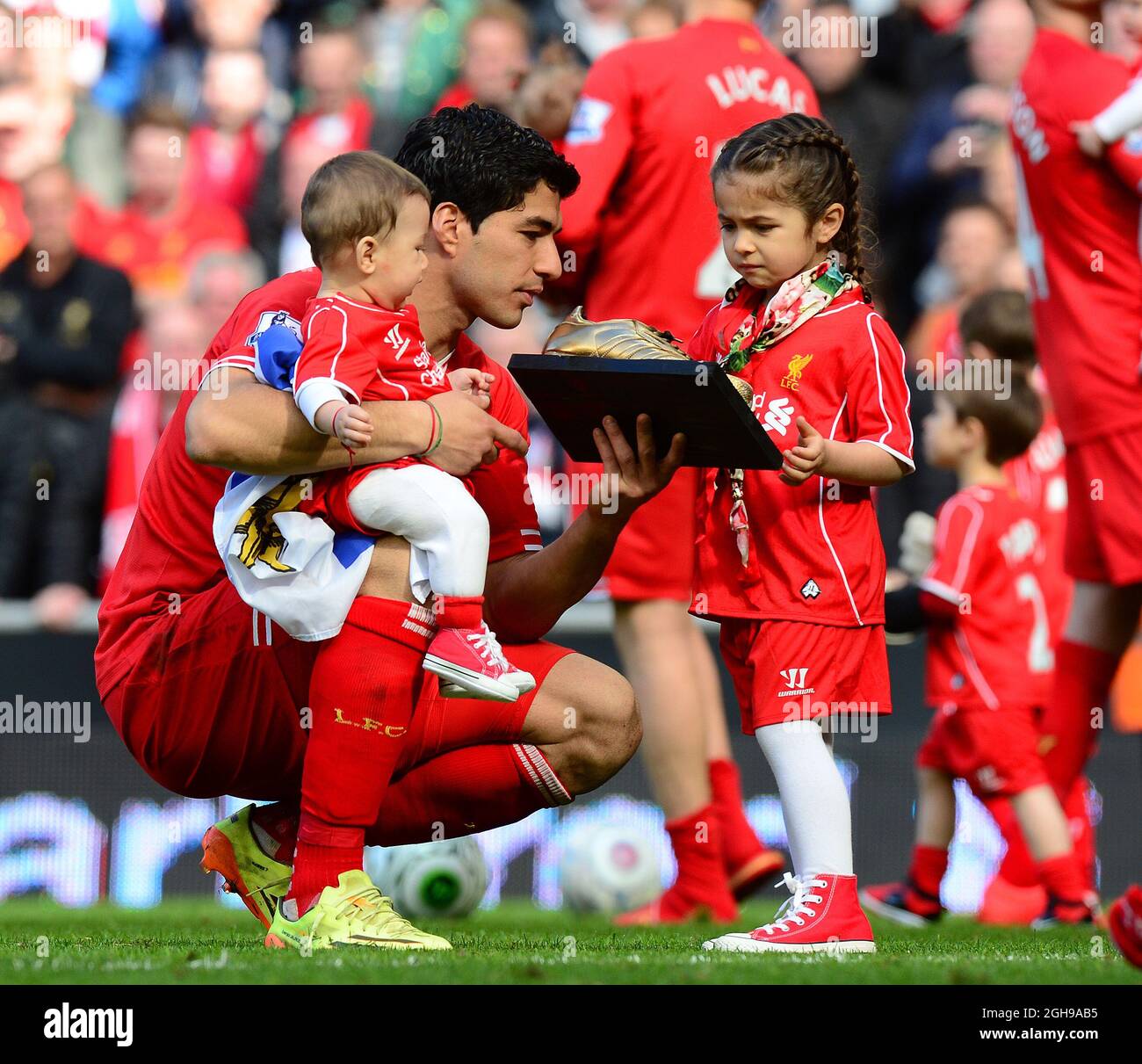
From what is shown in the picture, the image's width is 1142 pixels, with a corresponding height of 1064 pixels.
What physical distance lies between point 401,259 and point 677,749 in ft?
5.85

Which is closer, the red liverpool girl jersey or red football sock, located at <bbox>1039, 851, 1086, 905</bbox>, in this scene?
the red liverpool girl jersey

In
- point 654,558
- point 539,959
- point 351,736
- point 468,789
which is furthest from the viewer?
point 654,558

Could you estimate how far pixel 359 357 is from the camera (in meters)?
3.12

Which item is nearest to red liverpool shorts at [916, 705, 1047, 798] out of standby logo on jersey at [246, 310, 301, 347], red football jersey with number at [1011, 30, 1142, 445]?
red football jersey with number at [1011, 30, 1142, 445]

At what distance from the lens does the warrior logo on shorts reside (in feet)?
10.4

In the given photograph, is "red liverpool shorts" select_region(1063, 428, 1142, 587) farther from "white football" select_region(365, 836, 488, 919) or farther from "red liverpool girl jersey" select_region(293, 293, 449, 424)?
"red liverpool girl jersey" select_region(293, 293, 449, 424)

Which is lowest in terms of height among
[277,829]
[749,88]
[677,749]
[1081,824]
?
[1081,824]

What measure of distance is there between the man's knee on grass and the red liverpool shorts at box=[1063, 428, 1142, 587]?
1.85 metres

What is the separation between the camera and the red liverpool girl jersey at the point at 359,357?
10.1ft

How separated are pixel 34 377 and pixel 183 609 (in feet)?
13.1

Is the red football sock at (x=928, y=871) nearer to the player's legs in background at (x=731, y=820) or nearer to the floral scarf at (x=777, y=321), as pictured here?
the player's legs in background at (x=731, y=820)

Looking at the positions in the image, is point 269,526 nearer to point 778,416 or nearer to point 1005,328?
point 778,416

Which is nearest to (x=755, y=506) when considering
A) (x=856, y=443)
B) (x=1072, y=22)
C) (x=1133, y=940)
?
(x=856, y=443)

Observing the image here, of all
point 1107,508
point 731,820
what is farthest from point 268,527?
point 1107,508
